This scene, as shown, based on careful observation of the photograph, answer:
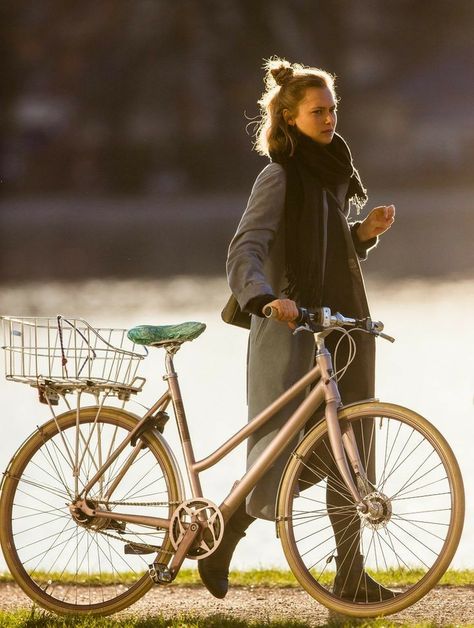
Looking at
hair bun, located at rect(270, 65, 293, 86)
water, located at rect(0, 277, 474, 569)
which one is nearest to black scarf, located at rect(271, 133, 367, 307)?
hair bun, located at rect(270, 65, 293, 86)

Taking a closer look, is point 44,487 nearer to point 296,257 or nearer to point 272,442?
point 272,442

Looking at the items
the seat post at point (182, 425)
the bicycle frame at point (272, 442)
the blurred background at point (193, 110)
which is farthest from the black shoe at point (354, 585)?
the blurred background at point (193, 110)

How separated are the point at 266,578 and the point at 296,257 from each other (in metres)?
1.74

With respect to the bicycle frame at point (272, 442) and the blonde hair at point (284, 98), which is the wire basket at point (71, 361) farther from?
the blonde hair at point (284, 98)

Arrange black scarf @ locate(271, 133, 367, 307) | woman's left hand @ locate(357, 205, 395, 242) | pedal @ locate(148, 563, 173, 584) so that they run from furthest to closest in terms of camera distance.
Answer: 1. woman's left hand @ locate(357, 205, 395, 242)
2. black scarf @ locate(271, 133, 367, 307)
3. pedal @ locate(148, 563, 173, 584)

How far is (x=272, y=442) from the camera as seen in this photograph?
5.90 m

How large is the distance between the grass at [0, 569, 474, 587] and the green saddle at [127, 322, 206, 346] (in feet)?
4.04

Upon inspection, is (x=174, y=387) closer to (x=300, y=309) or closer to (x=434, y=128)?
(x=300, y=309)

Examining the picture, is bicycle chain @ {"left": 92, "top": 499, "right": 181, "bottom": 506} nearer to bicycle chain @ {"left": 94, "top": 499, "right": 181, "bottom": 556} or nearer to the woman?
bicycle chain @ {"left": 94, "top": 499, "right": 181, "bottom": 556}

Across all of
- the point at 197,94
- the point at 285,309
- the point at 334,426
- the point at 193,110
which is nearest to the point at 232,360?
the point at 334,426

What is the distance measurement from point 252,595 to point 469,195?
2684 cm

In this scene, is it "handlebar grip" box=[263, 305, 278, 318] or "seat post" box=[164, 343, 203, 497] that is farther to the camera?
"seat post" box=[164, 343, 203, 497]

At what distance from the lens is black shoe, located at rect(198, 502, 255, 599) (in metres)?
6.25

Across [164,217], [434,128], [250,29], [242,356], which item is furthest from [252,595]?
[250,29]
